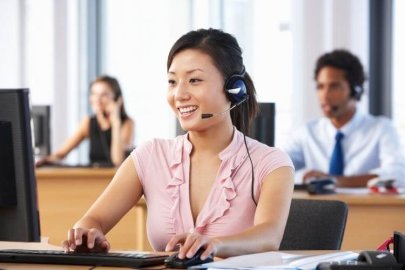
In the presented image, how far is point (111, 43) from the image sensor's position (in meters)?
8.76

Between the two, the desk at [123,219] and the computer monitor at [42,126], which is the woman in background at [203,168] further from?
the computer monitor at [42,126]

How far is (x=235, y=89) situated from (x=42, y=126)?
3.80m

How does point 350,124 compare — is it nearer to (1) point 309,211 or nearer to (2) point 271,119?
(2) point 271,119

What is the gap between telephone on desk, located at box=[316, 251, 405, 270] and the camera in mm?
1853

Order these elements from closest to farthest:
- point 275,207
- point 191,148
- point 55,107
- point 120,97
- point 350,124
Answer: point 275,207 < point 191,148 < point 350,124 < point 120,97 < point 55,107

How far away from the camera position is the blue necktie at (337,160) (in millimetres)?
4969

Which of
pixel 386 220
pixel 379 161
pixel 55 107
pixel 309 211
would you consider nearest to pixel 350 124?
pixel 379 161

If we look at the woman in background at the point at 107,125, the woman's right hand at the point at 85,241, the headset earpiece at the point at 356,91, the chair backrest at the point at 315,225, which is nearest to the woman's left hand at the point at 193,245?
the woman's right hand at the point at 85,241

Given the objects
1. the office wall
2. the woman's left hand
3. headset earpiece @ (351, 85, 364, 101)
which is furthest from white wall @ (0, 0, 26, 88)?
the woman's left hand

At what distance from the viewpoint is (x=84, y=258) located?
2.18 meters

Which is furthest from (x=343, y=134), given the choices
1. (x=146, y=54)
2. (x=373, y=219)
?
(x=146, y=54)

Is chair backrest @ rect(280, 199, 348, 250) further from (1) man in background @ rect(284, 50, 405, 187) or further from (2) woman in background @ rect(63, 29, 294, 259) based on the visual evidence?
(1) man in background @ rect(284, 50, 405, 187)

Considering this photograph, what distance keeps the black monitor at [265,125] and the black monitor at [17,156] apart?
1.91m

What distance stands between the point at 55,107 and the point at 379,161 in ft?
13.8
